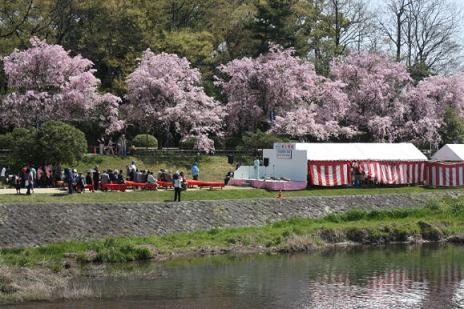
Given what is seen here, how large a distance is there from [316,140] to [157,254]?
33.7 metres

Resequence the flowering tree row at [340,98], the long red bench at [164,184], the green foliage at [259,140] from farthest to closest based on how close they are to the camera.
A: the flowering tree row at [340,98] → the green foliage at [259,140] → the long red bench at [164,184]

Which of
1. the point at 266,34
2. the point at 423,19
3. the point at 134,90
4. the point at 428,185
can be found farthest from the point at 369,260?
the point at 423,19

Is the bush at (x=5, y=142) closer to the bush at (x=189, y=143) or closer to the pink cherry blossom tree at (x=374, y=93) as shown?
the bush at (x=189, y=143)

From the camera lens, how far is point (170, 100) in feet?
187

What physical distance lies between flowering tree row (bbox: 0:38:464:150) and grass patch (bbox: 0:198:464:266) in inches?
734

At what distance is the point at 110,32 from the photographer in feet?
199

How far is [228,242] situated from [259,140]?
22.5m

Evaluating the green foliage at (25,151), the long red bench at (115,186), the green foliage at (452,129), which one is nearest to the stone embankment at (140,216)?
the long red bench at (115,186)

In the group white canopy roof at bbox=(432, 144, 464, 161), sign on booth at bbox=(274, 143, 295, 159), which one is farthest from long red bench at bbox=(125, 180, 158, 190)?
white canopy roof at bbox=(432, 144, 464, 161)

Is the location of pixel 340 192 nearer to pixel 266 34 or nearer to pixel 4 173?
pixel 4 173

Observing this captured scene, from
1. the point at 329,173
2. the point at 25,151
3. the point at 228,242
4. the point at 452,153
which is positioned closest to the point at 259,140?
the point at 329,173

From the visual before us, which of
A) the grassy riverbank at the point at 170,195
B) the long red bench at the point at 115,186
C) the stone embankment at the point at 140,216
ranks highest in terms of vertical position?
the long red bench at the point at 115,186

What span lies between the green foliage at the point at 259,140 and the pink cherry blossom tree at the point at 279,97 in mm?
3075

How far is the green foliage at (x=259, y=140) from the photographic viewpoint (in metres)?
54.3
